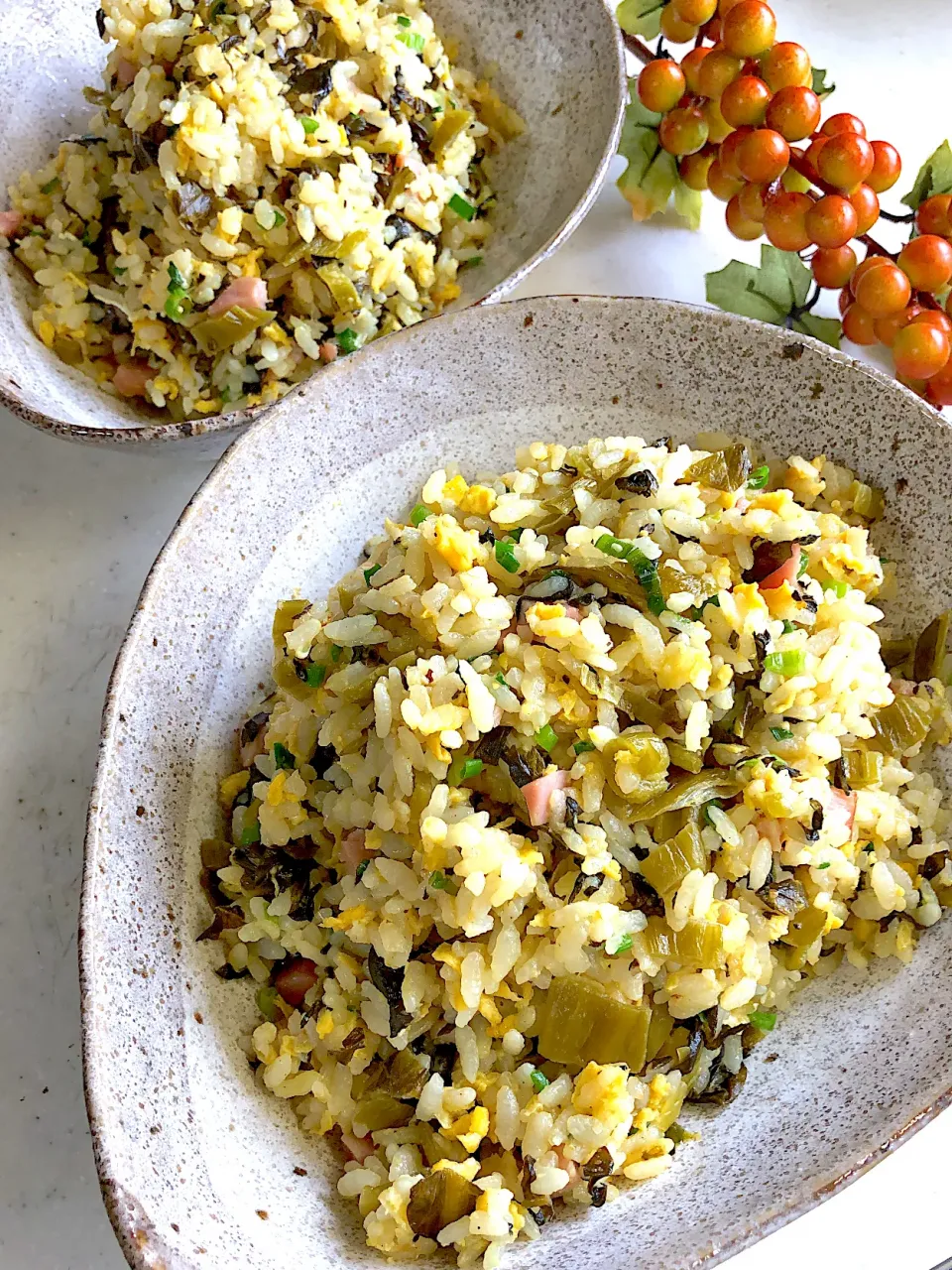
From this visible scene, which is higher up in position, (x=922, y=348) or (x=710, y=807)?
(x=922, y=348)

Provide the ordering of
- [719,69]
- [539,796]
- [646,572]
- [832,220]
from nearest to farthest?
[539,796], [646,572], [832,220], [719,69]

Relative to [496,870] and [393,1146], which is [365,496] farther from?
[393,1146]

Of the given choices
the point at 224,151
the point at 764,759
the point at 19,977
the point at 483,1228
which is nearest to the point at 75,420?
the point at 224,151

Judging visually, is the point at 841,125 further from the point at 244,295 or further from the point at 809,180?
the point at 244,295

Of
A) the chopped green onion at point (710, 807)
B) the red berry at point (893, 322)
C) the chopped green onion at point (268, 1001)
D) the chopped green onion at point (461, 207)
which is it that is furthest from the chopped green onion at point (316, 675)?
the red berry at point (893, 322)

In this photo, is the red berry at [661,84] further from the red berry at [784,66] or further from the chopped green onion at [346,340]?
the chopped green onion at [346,340]

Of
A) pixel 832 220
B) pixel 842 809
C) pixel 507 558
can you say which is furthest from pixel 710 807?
pixel 832 220

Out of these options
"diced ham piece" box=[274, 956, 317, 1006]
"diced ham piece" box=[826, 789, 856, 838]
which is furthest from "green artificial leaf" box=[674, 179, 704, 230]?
"diced ham piece" box=[274, 956, 317, 1006]

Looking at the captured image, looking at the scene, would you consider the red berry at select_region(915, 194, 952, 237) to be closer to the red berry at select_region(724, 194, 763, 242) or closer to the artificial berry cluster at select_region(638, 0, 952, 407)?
the artificial berry cluster at select_region(638, 0, 952, 407)
